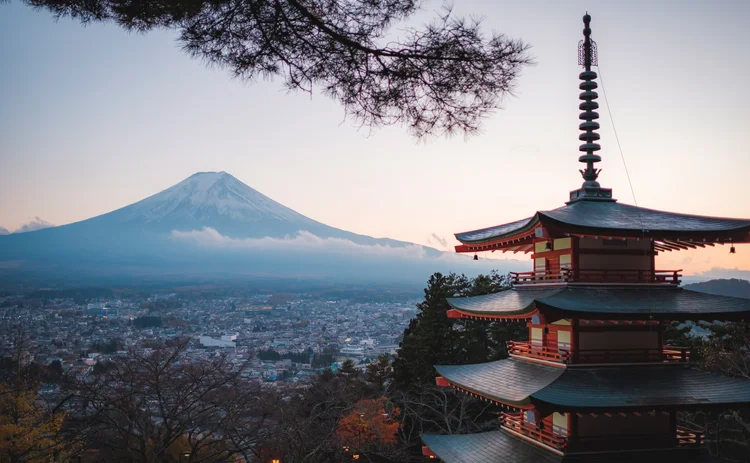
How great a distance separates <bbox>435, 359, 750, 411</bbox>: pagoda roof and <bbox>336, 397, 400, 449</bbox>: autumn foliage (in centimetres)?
883

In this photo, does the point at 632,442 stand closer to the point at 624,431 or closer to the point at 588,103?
the point at 624,431

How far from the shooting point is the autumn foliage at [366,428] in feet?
62.1

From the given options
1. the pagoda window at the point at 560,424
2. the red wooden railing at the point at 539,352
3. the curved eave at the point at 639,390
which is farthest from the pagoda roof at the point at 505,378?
the pagoda window at the point at 560,424

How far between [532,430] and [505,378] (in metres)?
0.98

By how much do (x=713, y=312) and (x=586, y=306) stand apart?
2061 mm

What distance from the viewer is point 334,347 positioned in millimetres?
54312

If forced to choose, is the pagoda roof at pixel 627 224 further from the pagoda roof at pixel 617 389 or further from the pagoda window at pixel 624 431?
the pagoda window at pixel 624 431

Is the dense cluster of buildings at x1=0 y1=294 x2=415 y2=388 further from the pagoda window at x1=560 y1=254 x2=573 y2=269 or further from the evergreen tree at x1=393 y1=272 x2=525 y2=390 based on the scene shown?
the pagoda window at x1=560 y1=254 x2=573 y2=269

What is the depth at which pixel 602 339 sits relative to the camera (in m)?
10.3

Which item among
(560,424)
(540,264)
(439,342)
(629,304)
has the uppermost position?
(540,264)

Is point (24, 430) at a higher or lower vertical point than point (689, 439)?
lower

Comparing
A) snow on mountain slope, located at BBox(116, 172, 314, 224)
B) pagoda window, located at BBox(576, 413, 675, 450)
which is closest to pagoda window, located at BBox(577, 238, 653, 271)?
pagoda window, located at BBox(576, 413, 675, 450)

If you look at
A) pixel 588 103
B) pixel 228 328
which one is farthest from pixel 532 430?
pixel 228 328

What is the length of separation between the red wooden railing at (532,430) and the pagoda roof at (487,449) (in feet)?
0.48
